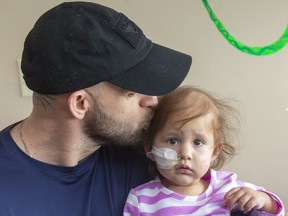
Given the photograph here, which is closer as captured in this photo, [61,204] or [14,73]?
[61,204]

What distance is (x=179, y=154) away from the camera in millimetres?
930

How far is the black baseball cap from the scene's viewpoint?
2.65 ft

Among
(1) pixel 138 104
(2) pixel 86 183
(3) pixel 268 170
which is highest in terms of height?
(1) pixel 138 104

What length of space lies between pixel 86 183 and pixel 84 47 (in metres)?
0.37

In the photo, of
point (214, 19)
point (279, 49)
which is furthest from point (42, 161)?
point (279, 49)

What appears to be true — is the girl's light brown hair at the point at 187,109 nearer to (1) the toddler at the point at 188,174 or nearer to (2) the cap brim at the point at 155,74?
(1) the toddler at the point at 188,174

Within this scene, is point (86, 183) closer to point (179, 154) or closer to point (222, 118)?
point (179, 154)

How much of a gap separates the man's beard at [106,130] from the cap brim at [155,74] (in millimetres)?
102

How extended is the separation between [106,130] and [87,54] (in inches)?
8.1

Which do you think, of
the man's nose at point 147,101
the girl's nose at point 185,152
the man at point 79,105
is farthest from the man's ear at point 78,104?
the girl's nose at point 185,152

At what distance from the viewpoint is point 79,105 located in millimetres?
873

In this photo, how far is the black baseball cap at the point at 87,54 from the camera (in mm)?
808

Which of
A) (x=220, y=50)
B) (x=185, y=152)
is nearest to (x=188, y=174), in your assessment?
(x=185, y=152)

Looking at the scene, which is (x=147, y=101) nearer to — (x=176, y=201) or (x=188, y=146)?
(x=188, y=146)
